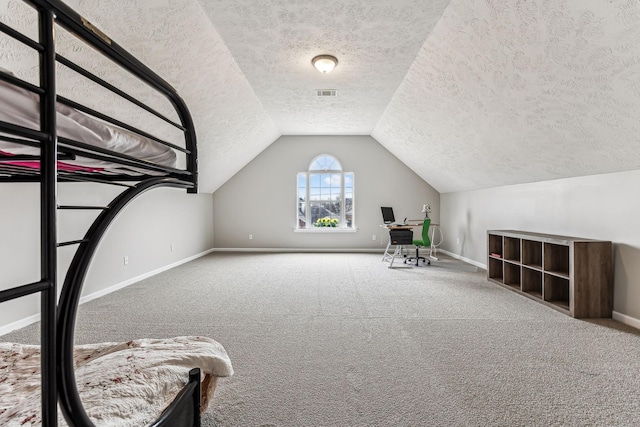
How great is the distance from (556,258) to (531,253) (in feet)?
1.17

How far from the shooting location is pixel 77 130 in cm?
85

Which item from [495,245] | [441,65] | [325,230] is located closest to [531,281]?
[495,245]

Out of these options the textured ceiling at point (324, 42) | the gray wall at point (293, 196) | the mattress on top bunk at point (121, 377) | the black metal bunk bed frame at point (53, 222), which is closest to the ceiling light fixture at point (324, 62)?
the textured ceiling at point (324, 42)

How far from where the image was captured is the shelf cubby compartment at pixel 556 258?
11.0ft

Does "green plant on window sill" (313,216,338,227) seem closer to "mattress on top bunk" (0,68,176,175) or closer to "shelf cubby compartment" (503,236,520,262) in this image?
"shelf cubby compartment" (503,236,520,262)

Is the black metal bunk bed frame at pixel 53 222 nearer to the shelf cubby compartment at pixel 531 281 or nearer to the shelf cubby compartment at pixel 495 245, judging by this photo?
the shelf cubby compartment at pixel 531 281

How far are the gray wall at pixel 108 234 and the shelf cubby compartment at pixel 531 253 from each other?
4.83 m

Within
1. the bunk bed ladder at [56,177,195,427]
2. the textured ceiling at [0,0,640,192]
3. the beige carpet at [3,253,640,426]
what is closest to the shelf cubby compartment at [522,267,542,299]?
the beige carpet at [3,253,640,426]

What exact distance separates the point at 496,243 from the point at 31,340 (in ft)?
16.6

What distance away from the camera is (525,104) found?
290 centimetres

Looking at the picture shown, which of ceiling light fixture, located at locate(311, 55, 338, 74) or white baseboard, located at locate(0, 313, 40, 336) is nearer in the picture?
white baseboard, located at locate(0, 313, 40, 336)

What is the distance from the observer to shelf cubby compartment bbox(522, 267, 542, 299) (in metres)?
3.73

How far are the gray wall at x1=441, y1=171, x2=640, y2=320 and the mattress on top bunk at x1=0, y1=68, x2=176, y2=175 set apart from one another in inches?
141

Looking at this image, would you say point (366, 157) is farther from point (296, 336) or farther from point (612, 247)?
point (296, 336)
